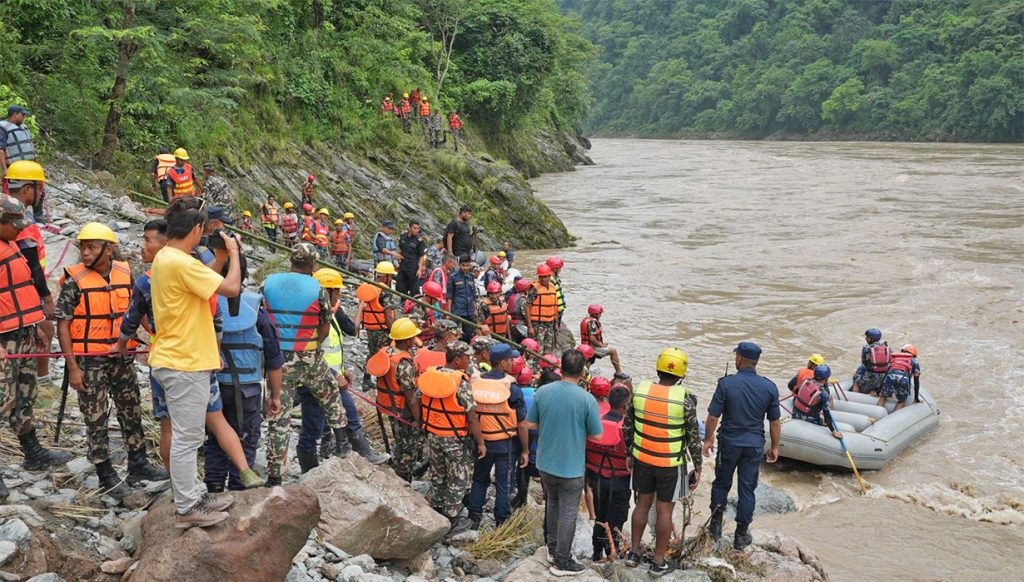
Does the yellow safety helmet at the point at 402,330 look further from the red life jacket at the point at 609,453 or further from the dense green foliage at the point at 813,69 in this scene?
the dense green foliage at the point at 813,69

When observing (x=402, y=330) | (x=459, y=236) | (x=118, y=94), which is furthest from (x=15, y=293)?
(x=118, y=94)

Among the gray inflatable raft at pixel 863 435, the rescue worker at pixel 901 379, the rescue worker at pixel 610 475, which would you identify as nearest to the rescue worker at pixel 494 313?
the gray inflatable raft at pixel 863 435

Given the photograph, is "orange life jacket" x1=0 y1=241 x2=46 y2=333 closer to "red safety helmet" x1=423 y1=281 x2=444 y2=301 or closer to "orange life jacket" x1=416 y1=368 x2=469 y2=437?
"orange life jacket" x1=416 y1=368 x2=469 y2=437

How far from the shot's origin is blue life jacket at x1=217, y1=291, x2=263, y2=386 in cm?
429

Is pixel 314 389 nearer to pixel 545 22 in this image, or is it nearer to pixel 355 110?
pixel 355 110

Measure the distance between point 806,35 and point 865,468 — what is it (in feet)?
285

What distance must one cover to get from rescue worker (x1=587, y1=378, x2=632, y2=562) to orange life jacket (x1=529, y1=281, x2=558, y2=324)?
199 inches

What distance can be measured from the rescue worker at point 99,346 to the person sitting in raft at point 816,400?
7.99 metres

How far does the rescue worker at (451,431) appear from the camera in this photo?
557cm

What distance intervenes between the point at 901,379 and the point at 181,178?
10.8m

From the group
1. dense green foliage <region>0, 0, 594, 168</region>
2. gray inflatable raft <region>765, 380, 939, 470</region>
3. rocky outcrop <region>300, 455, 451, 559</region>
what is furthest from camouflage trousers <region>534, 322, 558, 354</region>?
dense green foliage <region>0, 0, 594, 168</region>

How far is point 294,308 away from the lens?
5.09 m

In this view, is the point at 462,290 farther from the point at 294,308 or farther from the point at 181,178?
the point at 294,308

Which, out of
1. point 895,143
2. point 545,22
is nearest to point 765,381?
point 545,22
